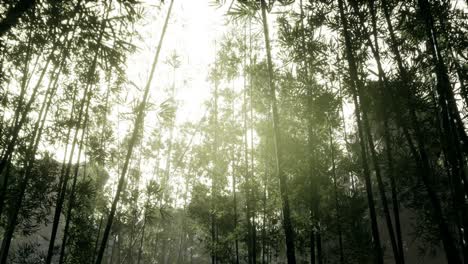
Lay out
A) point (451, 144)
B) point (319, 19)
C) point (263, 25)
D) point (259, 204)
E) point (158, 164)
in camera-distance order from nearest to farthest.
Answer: point (451, 144) → point (263, 25) → point (319, 19) → point (259, 204) → point (158, 164)

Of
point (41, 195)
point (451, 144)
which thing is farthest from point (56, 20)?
point (41, 195)

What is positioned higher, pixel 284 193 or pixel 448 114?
pixel 448 114

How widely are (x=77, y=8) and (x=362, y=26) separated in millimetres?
5745

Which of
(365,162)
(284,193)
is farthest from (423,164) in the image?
(284,193)

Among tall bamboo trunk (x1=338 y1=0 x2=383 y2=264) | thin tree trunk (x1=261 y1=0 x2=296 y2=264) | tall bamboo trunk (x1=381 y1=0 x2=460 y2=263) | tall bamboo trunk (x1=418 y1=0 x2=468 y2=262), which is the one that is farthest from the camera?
tall bamboo trunk (x1=381 y1=0 x2=460 y2=263)

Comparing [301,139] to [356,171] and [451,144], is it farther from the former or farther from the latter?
[451,144]

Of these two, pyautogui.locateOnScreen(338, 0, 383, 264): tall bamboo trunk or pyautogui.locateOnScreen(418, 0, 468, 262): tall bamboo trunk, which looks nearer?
pyautogui.locateOnScreen(418, 0, 468, 262): tall bamboo trunk

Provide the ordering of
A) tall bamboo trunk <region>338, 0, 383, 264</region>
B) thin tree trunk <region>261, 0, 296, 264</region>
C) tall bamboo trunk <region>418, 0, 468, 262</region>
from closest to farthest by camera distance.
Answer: tall bamboo trunk <region>418, 0, 468, 262</region>, thin tree trunk <region>261, 0, 296, 264</region>, tall bamboo trunk <region>338, 0, 383, 264</region>

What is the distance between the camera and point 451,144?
165 inches

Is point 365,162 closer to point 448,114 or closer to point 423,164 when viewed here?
point 423,164

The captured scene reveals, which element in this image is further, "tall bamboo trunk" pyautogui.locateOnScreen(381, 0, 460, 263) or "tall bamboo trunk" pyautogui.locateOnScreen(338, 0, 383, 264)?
"tall bamboo trunk" pyautogui.locateOnScreen(381, 0, 460, 263)

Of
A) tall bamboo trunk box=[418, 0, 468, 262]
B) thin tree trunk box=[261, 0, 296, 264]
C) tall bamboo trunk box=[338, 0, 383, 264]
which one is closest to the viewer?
tall bamboo trunk box=[418, 0, 468, 262]

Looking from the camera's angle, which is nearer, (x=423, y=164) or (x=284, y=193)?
(x=284, y=193)

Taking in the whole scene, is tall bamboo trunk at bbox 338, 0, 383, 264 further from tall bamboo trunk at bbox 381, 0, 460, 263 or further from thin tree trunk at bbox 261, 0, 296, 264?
thin tree trunk at bbox 261, 0, 296, 264
